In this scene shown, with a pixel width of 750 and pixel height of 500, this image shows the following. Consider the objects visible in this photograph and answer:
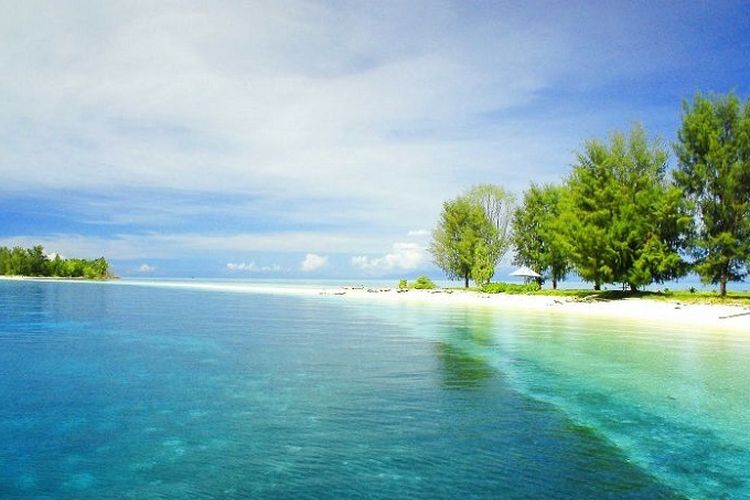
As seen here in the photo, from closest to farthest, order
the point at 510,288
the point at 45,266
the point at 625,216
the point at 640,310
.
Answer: the point at 640,310, the point at 625,216, the point at 510,288, the point at 45,266

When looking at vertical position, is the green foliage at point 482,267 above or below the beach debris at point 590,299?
above

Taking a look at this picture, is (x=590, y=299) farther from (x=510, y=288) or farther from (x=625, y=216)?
(x=510, y=288)

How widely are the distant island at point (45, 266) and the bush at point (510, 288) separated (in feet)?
525

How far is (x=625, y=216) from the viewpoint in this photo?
5156 centimetres

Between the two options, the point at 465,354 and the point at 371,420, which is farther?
the point at 465,354

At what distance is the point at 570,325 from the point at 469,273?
46.3 m

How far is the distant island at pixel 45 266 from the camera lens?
180500mm

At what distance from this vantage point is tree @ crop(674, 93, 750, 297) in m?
45.5

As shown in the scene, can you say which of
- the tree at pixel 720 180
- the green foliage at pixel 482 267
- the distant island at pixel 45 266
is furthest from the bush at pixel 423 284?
the distant island at pixel 45 266

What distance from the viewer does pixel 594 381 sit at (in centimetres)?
1719

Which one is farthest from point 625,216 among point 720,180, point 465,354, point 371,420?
point 371,420

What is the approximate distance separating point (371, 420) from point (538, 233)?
62535 mm

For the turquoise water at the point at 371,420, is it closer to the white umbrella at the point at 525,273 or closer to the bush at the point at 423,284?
the white umbrella at the point at 525,273

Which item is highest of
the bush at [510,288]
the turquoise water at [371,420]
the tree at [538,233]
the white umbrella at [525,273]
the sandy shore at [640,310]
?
the tree at [538,233]
